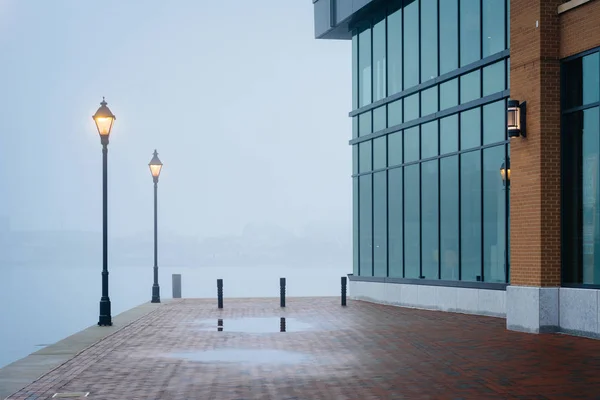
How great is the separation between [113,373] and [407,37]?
18.6 metres

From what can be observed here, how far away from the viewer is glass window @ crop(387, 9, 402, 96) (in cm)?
3060

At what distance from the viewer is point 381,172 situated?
32000 millimetres

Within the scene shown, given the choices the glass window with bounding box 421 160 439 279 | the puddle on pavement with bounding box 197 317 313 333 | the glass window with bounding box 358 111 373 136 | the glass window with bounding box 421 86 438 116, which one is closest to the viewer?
the puddle on pavement with bounding box 197 317 313 333

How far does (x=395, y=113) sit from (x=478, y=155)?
5.89 m

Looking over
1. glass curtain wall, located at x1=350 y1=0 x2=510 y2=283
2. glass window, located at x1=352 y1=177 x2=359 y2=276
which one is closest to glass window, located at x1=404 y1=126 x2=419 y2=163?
glass curtain wall, located at x1=350 y1=0 x2=510 y2=283

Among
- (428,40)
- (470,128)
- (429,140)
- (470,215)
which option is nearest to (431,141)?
(429,140)

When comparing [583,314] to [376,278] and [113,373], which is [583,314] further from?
[376,278]

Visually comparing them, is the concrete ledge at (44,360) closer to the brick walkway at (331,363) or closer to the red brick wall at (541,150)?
the brick walkway at (331,363)

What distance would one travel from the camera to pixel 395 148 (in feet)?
101

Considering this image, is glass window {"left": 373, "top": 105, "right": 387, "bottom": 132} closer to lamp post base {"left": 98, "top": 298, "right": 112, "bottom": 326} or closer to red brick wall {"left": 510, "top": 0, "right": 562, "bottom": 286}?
red brick wall {"left": 510, "top": 0, "right": 562, "bottom": 286}

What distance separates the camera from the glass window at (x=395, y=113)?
30516 millimetres

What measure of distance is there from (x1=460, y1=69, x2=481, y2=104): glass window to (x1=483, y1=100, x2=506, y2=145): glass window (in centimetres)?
65

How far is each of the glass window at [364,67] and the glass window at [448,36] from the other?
5.76 meters

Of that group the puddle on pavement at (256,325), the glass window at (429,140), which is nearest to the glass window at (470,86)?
the glass window at (429,140)
